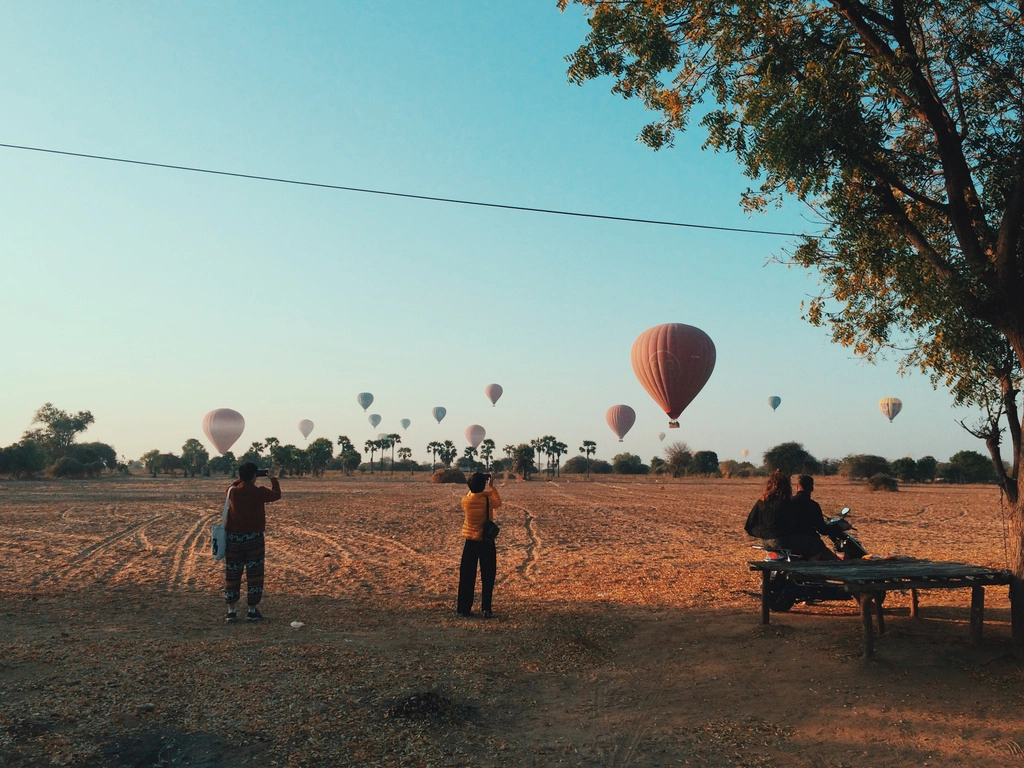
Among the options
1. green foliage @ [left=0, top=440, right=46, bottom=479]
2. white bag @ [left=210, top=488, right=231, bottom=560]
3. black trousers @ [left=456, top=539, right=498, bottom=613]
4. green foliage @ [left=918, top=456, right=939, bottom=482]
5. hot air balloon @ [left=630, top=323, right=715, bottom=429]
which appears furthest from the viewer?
green foliage @ [left=918, top=456, right=939, bottom=482]

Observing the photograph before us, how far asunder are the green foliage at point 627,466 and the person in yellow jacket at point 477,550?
11393 centimetres

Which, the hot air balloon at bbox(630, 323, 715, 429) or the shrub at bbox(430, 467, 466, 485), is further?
the shrub at bbox(430, 467, 466, 485)

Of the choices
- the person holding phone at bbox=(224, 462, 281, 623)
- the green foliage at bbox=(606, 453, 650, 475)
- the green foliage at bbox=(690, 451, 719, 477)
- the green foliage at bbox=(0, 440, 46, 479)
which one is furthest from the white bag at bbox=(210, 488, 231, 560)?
the green foliage at bbox=(606, 453, 650, 475)

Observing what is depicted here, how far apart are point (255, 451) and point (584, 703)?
118 meters

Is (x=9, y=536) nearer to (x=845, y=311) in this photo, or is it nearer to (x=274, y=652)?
(x=274, y=652)

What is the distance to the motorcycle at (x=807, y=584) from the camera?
9398 mm

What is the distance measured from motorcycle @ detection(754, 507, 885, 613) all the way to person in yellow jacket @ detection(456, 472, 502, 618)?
3738 mm

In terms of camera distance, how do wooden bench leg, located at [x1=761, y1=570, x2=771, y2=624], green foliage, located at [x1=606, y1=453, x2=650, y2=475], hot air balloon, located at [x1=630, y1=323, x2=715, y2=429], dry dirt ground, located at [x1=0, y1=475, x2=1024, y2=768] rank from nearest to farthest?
dry dirt ground, located at [x1=0, y1=475, x2=1024, y2=768]
wooden bench leg, located at [x1=761, y1=570, x2=771, y2=624]
hot air balloon, located at [x1=630, y1=323, x2=715, y2=429]
green foliage, located at [x1=606, y1=453, x2=650, y2=475]

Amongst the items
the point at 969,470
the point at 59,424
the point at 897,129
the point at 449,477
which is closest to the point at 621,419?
the point at 449,477

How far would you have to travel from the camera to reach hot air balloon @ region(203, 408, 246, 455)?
195 ft

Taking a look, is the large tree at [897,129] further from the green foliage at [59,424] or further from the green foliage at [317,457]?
the green foliage at [59,424]

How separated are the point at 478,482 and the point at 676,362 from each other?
22.5m

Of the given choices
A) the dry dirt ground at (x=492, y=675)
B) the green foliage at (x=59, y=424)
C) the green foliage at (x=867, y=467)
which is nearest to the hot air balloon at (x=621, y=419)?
the green foliage at (x=867, y=467)

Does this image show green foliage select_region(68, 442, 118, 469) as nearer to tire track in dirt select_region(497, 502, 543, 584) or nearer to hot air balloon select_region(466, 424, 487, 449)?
hot air balloon select_region(466, 424, 487, 449)
